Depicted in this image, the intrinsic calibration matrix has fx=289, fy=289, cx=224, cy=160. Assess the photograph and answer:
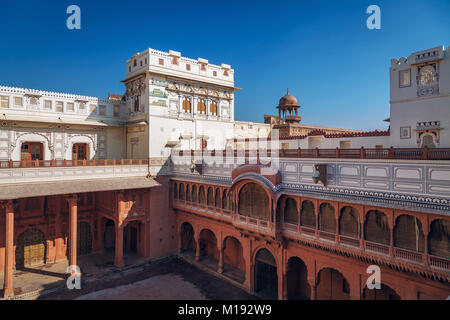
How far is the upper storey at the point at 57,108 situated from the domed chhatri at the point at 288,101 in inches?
735

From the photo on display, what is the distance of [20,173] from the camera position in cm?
1891

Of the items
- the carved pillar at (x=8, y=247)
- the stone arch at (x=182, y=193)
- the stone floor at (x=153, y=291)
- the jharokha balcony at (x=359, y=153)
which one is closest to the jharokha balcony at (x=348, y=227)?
the jharokha balcony at (x=359, y=153)

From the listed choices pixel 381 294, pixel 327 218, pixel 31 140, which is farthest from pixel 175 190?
pixel 381 294

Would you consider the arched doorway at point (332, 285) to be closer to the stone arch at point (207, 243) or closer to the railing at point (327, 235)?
the railing at point (327, 235)

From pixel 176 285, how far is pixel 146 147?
11.8 m

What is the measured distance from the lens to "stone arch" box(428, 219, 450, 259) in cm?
1113

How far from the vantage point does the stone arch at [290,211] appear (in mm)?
16219

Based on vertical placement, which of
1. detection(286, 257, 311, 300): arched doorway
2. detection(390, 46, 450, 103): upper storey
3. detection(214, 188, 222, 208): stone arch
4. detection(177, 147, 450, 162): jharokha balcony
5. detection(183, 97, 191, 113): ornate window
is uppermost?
detection(183, 97, 191, 113): ornate window

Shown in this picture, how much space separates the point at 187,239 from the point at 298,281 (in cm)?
1177

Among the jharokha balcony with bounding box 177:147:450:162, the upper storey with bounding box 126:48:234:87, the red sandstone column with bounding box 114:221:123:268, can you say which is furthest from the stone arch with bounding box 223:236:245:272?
the upper storey with bounding box 126:48:234:87

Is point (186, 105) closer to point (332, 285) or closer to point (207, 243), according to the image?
point (207, 243)

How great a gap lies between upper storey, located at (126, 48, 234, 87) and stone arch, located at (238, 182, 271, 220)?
542 inches

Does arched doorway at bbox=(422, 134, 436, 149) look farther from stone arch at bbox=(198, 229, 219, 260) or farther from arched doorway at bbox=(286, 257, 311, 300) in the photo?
stone arch at bbox=(198, 229, 219, 260)

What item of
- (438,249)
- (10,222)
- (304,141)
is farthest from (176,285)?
(438,249)
